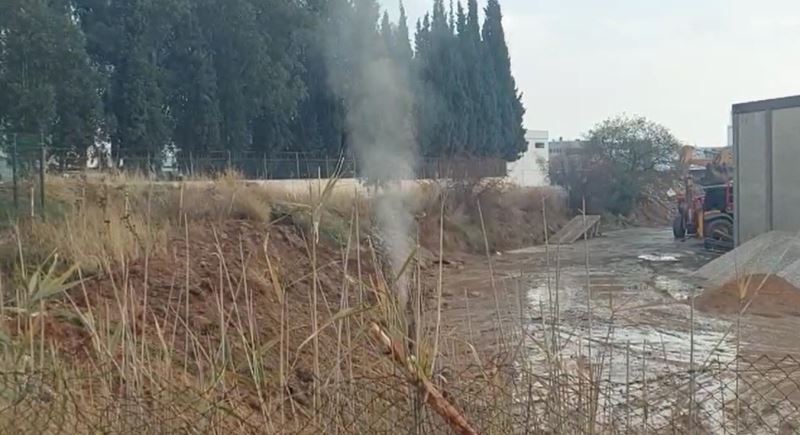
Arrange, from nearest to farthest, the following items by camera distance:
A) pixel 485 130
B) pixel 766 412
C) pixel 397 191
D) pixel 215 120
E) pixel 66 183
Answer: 1. pixel 766 412
2. pixel 66 183
3. pixel 397 191
4. pixel 215 120
5. pixel 485 130

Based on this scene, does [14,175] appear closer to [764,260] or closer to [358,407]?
[358,407]

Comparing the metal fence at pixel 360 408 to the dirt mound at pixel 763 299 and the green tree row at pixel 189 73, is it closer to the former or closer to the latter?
the dirt mound at pixel 763 299

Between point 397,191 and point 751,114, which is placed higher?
point 751,114

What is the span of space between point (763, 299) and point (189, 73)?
17502 millimetres

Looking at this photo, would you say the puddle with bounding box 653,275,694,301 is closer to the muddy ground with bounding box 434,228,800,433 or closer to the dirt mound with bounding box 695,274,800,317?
the muddy ground with bounding box 434,228,800,433

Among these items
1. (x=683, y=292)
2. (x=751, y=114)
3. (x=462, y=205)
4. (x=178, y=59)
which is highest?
(x=178, y=59)

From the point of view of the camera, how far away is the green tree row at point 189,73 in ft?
63.4

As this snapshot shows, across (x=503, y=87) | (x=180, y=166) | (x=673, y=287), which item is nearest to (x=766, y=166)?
(x=673, y=287)

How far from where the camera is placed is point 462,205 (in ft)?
72.2

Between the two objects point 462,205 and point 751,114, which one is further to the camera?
point 462,205

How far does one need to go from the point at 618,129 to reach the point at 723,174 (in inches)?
527

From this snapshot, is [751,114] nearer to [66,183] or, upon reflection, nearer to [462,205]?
[462,205]

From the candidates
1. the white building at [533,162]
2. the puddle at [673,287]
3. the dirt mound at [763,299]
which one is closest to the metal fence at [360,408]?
the dirt mound at [763,299]

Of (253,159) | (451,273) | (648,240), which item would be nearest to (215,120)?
(253,159)
